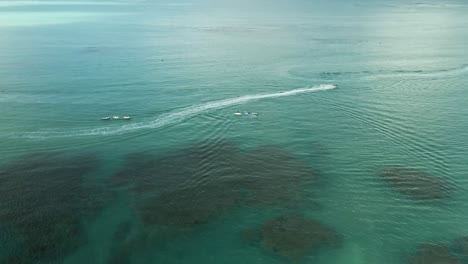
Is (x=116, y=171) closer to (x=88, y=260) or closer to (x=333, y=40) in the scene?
(x=88, y=260)

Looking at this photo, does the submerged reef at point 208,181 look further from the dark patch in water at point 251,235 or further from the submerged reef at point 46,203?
the submerged reef at point 46,203

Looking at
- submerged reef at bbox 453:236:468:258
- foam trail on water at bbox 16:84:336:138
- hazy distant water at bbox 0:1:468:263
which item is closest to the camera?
submerged reef at bbox 453:236:468:258

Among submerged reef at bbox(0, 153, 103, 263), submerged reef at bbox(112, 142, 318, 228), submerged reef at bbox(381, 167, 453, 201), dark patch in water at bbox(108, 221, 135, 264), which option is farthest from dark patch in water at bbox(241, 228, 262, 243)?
submerged reef at bbox(381, 167, 453, 201)

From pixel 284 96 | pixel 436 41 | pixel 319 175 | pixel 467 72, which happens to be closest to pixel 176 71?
pixel 284 96

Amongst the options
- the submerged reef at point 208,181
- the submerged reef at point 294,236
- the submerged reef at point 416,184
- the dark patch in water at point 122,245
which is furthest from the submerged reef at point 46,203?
the submerged reef at point 416,184

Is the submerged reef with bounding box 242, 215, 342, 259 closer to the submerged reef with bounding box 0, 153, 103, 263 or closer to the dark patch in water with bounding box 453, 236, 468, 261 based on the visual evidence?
the dark patch in water with bounding box 453, 236, 468, 261

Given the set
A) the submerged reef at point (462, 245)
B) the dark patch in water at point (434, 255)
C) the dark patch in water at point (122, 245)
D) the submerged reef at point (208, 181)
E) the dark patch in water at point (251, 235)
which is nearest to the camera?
the dark patch in water at point (434, 255)

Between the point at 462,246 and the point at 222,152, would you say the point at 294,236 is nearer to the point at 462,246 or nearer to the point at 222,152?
the point at 462,246
